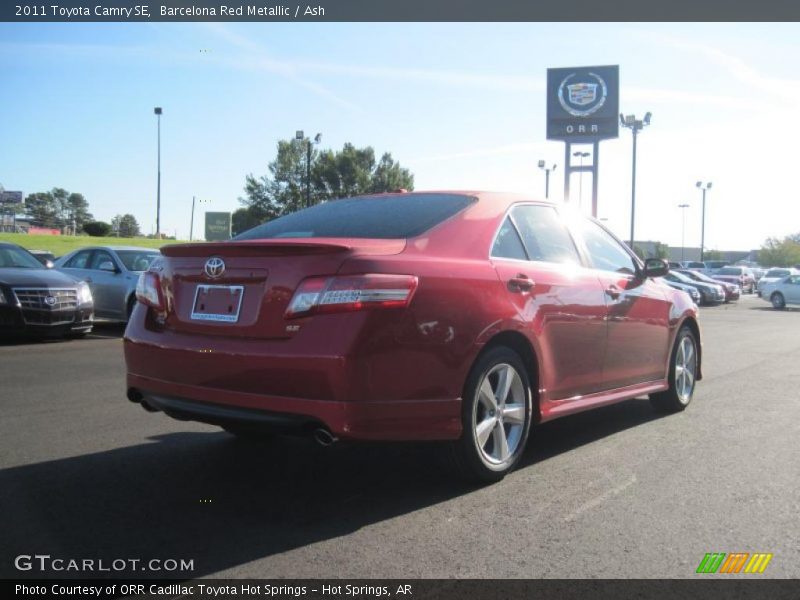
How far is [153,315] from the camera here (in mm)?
4328

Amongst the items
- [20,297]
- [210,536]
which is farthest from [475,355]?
[20,297]

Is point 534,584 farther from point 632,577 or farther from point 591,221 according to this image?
point 591,221

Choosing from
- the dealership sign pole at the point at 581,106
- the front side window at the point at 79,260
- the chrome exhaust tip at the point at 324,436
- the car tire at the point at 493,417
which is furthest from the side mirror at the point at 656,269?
the dealership sign pole at the point at 581,106

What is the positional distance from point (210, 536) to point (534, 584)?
141cm

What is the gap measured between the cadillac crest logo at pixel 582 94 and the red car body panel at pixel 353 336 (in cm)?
3606

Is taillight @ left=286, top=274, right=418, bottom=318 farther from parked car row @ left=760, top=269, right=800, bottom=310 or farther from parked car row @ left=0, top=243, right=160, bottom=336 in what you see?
parked car row @ left=760, top=269, right=800, bottom=310

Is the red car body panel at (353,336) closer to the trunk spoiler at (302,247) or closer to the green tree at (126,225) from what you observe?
the trunk spoiler at (302,247)

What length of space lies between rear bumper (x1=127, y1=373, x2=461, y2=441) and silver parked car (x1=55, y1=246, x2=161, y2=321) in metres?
9.87

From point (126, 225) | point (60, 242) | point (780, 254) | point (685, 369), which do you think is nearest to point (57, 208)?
point (126, 225)

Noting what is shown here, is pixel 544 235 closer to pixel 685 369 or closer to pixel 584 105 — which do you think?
pixel 685 369

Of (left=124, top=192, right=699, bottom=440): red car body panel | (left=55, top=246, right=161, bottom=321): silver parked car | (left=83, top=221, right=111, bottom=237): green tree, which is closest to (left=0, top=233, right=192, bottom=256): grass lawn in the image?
(left=83, top=221, right=111, bottom=237): green tree

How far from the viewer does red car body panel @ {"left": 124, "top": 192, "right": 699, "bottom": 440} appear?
3566 millimetres

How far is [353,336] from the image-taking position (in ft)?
11.6

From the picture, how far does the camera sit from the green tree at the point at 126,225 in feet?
318
